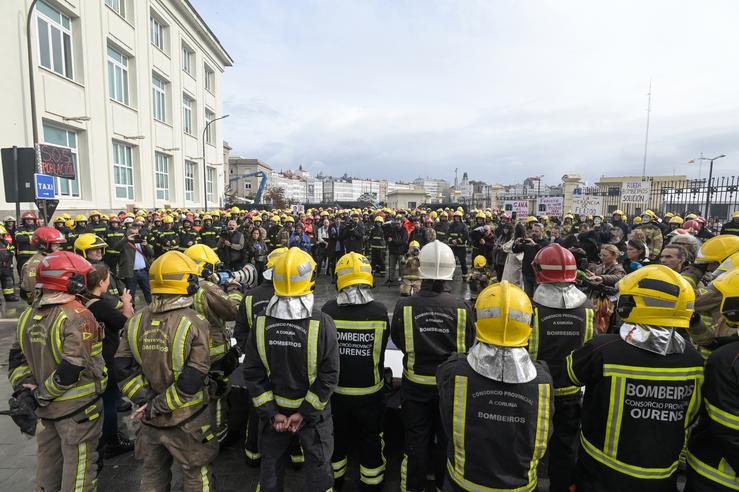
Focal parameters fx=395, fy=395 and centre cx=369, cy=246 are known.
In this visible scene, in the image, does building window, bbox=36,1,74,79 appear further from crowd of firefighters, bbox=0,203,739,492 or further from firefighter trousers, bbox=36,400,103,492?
firefighter trousers, bbox=36,400,103,492

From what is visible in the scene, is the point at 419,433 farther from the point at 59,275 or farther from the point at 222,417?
the point at 59,275

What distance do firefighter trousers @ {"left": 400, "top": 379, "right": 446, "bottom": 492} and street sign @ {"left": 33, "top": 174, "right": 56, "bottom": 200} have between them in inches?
355

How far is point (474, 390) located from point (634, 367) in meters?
0.87

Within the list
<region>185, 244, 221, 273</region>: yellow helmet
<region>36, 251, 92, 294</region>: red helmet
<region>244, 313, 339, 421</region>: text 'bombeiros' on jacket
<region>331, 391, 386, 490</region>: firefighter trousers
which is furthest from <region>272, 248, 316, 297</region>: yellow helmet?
<region>185, 244, 221, 273</region>: yellow helmet

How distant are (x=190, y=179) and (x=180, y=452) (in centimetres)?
3089

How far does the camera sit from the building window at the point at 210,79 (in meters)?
33.8

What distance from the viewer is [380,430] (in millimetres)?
3180

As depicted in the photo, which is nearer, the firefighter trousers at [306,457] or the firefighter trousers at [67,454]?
the firefighter trousers at [306,457]

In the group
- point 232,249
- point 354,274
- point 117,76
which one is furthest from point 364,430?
point 117,76

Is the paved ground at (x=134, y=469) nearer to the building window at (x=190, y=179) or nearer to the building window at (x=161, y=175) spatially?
the building window at (x=161, y=175)

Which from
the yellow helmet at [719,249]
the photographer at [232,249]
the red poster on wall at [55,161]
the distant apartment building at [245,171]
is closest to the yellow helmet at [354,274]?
the yellow helmet at [719,249]

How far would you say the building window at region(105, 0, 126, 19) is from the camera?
783 inches

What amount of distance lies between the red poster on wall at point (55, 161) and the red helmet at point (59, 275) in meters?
9.26

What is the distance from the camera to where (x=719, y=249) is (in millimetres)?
4086
